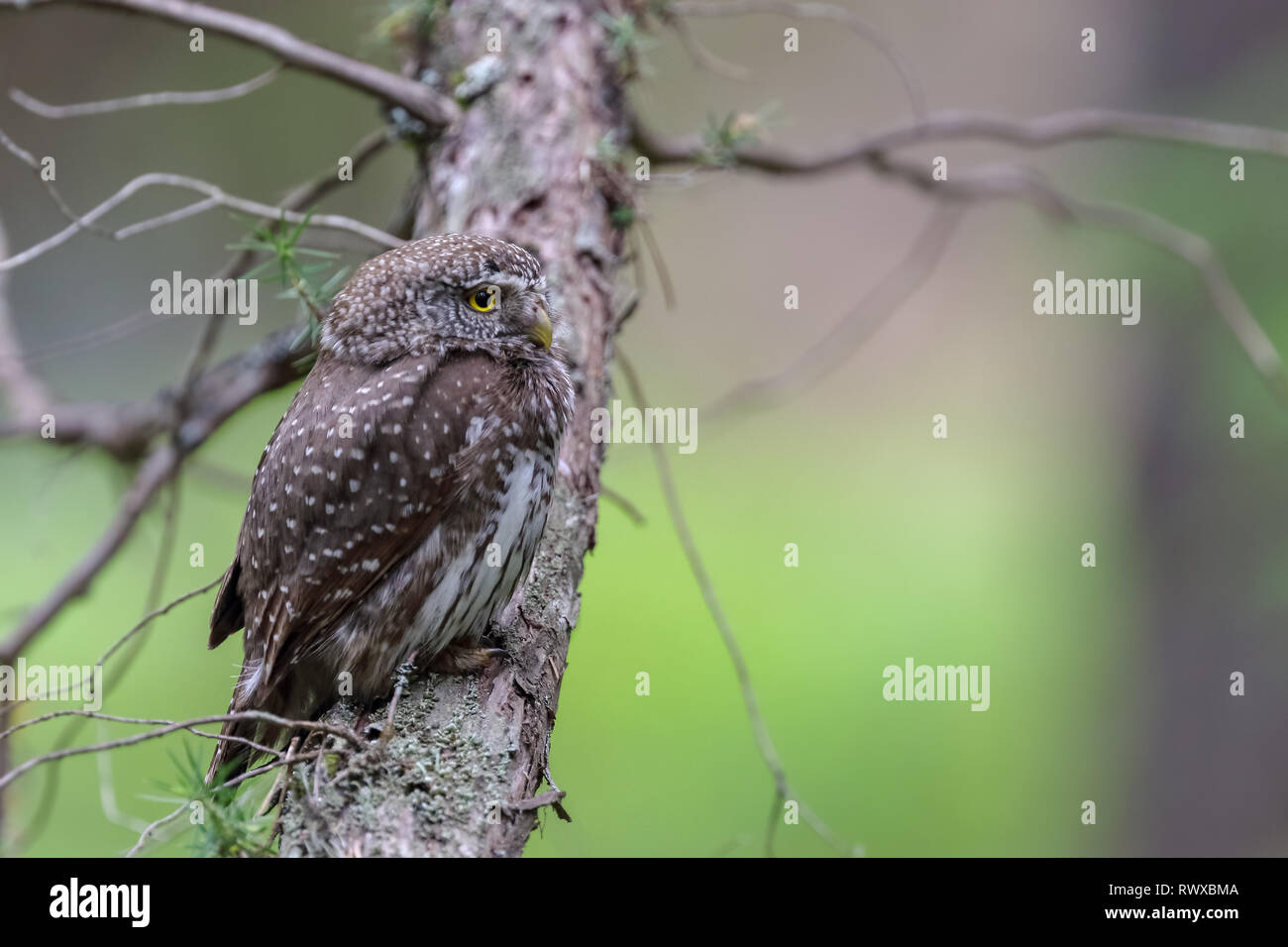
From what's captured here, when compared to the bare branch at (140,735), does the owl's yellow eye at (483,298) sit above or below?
above

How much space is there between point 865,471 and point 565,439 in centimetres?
642

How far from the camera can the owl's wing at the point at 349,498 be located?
232 cm

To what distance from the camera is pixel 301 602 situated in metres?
2.31

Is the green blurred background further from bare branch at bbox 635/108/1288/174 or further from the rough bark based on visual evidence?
the rough bark

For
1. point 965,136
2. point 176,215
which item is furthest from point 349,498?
point 965,136

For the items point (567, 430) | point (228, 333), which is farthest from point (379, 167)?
point (567, 430)

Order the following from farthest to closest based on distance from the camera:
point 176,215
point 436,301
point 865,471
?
point 865,471
point 176,215
point 436,301

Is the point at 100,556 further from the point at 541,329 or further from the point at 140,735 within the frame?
the point at 140,735

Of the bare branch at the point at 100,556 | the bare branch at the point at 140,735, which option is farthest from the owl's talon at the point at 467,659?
the bare branch at the point at 100,556

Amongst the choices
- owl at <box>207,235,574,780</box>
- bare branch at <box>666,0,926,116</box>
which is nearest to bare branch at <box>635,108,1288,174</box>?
bare branch at <box>666,0,926,116</box>

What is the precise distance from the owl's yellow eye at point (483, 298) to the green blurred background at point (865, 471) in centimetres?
123

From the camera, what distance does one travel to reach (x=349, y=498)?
2.32 metres

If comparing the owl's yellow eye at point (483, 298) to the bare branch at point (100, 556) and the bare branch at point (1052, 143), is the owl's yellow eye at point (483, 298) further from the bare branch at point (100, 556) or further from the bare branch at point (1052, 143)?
the bare branch at point (100, 556)

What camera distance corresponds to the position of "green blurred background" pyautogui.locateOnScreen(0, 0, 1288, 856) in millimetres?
5977
